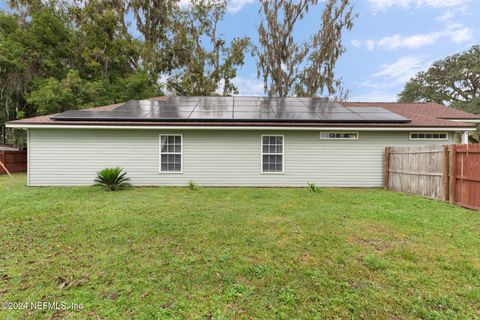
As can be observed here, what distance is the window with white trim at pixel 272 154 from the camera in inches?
372

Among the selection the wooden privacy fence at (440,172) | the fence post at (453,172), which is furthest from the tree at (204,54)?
the fence post at (453,172)

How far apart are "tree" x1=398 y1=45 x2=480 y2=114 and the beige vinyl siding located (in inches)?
1020

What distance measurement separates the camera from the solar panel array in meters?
9.30

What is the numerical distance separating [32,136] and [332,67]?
19693mm

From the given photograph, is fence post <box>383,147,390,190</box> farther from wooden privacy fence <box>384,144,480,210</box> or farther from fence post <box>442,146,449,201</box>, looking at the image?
fence post <box>442,146,449,201</box>

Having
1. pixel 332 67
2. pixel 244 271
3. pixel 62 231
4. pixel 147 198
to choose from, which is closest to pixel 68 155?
pixel 147 198

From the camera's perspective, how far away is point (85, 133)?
912cm

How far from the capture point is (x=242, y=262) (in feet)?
10.5

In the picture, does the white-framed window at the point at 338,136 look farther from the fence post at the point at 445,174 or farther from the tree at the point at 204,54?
the tree at the point at 204,54

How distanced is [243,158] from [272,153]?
110 centimetres

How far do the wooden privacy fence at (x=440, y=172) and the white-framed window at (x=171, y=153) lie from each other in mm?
7567

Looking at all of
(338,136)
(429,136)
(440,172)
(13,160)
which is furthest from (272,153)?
(13,160)

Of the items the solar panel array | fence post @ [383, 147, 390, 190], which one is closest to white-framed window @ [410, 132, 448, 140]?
the solar panel array

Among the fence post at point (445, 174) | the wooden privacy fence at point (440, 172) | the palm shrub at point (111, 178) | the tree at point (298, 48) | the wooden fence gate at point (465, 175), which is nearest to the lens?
the wooden fence gate at point (465, 175)
